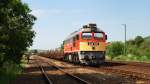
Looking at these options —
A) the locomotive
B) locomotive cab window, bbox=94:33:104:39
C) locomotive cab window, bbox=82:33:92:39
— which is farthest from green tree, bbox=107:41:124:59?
locomotive cab window, bbox=82:33:92:39

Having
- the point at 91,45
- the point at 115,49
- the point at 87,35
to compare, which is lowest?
the point at 91,45

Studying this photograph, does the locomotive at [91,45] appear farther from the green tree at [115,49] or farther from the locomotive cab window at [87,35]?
the green tree at [115,49]

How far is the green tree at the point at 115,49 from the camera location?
232ft

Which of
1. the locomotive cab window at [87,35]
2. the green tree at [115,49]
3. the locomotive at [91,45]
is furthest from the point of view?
the green tree at [115,49]

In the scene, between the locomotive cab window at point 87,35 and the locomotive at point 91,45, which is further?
the locomotive cab window at point 87,35

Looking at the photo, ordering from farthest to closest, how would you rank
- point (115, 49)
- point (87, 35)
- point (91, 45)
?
point (115, 49) → point (87, 35) → point (91, 45)

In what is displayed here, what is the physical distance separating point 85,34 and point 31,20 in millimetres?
5072

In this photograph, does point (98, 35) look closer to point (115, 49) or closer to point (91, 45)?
point (91, 45)

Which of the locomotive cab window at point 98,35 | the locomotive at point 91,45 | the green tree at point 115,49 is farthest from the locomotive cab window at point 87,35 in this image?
the green tree at point 115,49

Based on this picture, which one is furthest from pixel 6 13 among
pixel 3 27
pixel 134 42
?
pixel 134 42

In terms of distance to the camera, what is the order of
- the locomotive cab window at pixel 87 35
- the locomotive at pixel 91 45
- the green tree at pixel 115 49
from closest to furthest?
the locomotive at pixel 91 45, the locomotive cab window at pixel 87 35, the green tree at pixel 115 49

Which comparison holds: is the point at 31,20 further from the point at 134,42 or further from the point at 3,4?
the point at 134,42

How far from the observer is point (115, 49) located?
7281 cm

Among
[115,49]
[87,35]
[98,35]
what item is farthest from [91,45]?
[115,49]
